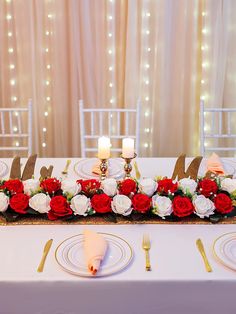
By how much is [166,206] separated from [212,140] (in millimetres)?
1772

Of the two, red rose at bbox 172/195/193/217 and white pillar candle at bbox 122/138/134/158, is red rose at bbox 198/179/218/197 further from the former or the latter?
white pillar candle at bbox 122/138/134/158

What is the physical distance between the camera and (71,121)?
315cm

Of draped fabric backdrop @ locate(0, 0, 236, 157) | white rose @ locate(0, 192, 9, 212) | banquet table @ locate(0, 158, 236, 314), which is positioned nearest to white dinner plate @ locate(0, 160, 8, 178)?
white rose @ locate(0, 192, 9, 212)

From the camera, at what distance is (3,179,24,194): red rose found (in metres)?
1.50

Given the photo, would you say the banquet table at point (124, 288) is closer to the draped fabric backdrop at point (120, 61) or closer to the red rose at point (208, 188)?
the red rose at point (208, 188)

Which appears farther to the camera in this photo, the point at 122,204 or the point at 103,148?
the point at 103,148

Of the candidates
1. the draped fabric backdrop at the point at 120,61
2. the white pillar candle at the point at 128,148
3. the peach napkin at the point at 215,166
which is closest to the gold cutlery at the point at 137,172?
the white pillar candle at the point at 128,148

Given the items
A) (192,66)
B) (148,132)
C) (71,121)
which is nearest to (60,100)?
(71,121)

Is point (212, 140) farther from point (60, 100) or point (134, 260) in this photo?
point (134, 260)

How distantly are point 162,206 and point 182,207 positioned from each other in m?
0.07

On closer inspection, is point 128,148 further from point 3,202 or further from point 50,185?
point 3,202

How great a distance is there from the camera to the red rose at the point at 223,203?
1464 mm

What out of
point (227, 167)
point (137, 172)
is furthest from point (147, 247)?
point (227, 167)

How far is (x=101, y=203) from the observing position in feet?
4.79
